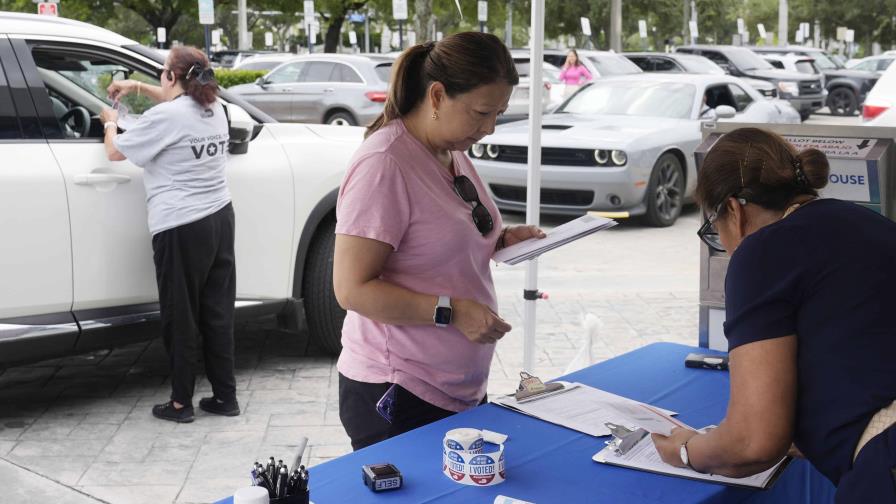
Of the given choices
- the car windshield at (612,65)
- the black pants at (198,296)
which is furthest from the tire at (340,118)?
the black pants at (198,296)

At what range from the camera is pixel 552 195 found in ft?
36.4

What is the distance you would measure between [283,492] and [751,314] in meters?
1.04

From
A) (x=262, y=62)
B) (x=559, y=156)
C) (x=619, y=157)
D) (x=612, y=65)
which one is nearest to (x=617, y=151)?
(x=619, y=157)

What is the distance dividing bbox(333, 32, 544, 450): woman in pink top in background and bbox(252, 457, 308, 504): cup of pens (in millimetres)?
712

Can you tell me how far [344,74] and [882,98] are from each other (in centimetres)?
1086

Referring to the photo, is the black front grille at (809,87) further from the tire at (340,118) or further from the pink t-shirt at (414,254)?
the pink t-shirt at (414,254)

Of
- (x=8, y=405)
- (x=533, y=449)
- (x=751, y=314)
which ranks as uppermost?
(x=751, y=314)

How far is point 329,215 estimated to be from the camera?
6320 millimetres

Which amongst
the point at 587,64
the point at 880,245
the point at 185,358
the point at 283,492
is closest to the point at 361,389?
the point at 283,492

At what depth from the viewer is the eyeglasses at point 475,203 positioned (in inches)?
120

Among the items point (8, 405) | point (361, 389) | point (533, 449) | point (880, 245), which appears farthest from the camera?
point (8, 405)

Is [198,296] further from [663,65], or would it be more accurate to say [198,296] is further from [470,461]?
[663,65]

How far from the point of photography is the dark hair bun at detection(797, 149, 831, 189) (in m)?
2.50

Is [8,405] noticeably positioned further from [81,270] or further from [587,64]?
[587,64]
